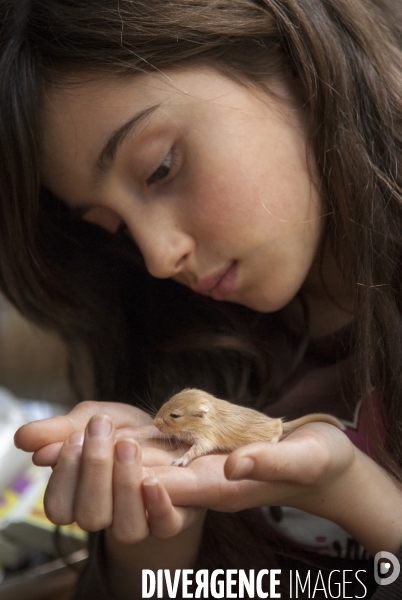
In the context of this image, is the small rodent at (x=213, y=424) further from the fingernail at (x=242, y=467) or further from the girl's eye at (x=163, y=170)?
the girl's eye at (x=163, y=170)

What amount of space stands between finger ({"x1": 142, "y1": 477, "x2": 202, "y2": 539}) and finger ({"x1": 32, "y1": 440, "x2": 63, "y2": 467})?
118 mm

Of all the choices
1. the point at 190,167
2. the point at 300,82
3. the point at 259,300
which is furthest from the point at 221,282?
the point at 300,82

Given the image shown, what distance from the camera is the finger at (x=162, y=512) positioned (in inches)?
22.6

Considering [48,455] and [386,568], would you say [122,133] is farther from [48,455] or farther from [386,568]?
[386,568]

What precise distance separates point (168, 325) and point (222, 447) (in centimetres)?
45

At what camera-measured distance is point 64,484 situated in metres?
0.61

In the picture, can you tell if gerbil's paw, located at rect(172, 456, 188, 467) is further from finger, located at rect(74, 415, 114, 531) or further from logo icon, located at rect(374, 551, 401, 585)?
logo icon, located at rect(374, 551, 401, 585)

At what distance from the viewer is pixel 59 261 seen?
1099 mm

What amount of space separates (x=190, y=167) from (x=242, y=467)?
1.43 feet

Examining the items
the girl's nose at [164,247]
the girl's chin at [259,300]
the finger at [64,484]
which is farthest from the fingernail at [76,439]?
the girl's chin at [259,300]

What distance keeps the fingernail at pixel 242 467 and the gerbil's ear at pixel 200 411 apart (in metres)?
0.25

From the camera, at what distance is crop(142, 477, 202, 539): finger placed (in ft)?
1.88

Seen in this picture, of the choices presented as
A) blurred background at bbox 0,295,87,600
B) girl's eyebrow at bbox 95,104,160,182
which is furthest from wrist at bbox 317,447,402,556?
girl's eyebrow at bbox 95,104,160,182

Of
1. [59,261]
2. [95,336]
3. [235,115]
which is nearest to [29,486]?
[95,336]
